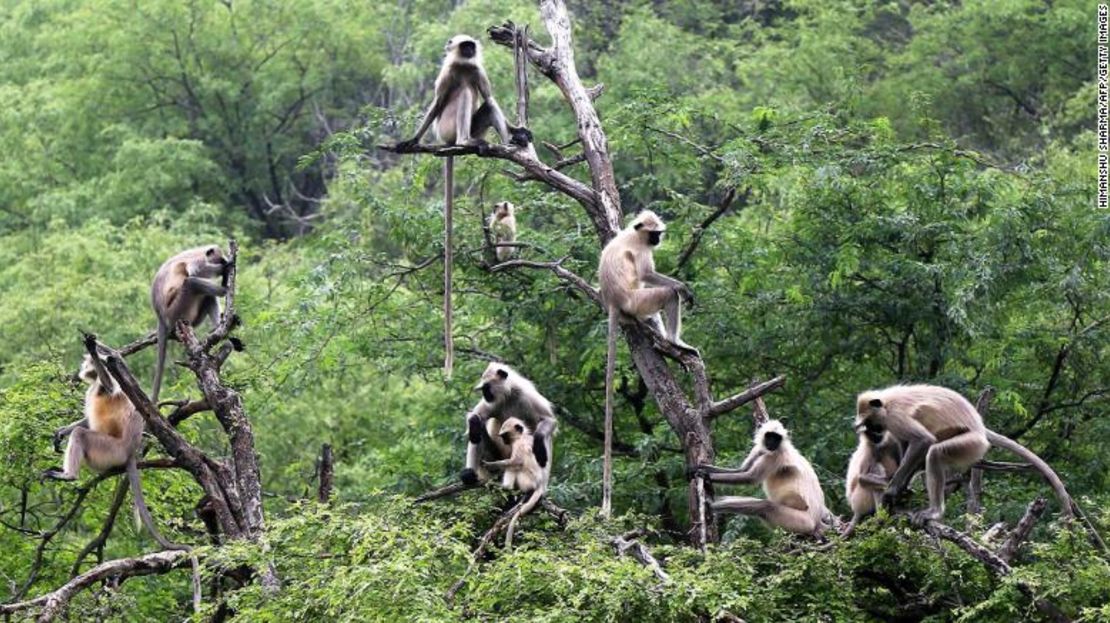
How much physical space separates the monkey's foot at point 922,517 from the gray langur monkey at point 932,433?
0.05 metres

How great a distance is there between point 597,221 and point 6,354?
1344 centimetres

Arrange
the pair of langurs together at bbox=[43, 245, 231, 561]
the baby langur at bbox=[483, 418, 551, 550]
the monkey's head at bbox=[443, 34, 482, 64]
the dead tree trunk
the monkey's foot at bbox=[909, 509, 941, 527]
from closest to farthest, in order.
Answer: the monkey's foot at bbox=[909, 509, 941, 527]
the dead tree trunk
the baby langur at bbox=[483, 418, 551, 550]
the pair of langurs together at bbox=[43, 245, 231, 561]
the monkey's head at bbox=[443, 34, 482, 64]

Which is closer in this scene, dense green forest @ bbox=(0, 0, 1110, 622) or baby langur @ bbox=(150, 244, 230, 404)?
dense green forest @ bbox=(0, 0, 1110, 622)

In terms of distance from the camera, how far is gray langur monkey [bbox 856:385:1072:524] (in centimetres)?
896

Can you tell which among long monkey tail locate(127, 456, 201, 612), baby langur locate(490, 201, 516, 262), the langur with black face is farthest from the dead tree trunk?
baby langur locate(490, 201, 516, 262)

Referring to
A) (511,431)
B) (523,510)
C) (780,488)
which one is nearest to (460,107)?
A: (511,431)

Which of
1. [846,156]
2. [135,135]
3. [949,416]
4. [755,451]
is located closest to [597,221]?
[755,451]

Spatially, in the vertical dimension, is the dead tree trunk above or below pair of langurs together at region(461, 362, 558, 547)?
above

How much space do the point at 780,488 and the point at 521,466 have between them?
1316mm

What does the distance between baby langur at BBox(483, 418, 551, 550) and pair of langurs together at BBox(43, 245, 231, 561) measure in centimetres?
152

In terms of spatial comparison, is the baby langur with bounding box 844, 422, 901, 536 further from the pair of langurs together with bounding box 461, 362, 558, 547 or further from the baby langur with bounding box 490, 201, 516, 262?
the baby langur with bounding box 490, 201, 516, 262

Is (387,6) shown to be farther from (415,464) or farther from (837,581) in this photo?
(837,581)

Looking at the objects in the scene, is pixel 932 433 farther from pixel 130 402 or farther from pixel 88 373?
pixel 88 373

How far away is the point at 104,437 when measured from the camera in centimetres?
990
